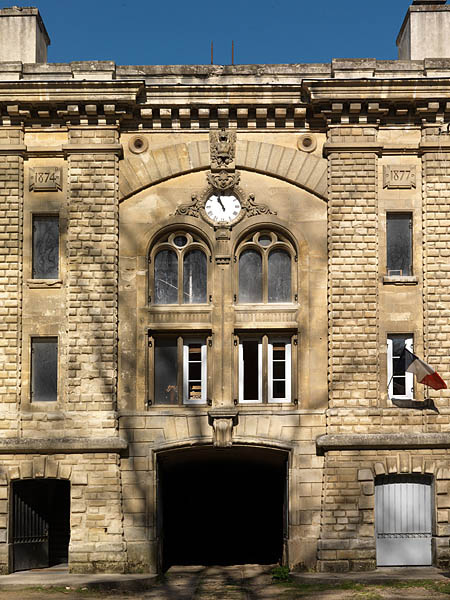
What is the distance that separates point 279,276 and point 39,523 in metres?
8.82

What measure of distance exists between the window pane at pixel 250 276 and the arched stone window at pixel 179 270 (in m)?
0.92

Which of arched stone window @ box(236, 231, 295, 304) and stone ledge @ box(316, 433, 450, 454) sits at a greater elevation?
arched stone window @ box(236, 231, 295, 304)

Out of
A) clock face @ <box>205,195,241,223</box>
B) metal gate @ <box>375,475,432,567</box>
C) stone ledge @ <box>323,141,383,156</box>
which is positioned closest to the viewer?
metal gate @ <box>375,475,432,567</box>

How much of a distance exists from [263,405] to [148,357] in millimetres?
3122

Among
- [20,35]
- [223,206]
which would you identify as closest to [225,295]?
[223,206]

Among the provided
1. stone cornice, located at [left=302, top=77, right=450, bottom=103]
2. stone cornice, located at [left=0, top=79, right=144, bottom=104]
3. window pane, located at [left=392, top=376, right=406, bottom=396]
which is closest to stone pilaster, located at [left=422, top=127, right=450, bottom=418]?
window pane, located at [left=392, top=376, right=406, bottom=396]

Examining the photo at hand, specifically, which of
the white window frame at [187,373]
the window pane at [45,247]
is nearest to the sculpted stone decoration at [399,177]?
the white window frame at [187,373]

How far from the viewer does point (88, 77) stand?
933 inches

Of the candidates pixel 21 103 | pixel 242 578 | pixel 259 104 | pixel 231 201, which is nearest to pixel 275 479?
pixel 242 578

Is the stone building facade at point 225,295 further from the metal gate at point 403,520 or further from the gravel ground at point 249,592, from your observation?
the gravel ground at point 249,592

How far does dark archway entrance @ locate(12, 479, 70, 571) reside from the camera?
23.3m

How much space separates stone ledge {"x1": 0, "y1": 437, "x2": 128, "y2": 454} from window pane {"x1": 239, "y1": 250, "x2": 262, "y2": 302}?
189 inches

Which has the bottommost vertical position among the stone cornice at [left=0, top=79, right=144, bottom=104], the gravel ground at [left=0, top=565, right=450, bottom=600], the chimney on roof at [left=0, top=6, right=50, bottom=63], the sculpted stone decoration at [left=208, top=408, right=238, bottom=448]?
the gravel ground at [left=0, top=565, right=450, bottom=600]

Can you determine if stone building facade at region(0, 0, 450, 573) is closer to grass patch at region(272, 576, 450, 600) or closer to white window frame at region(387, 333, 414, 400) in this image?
white window frame at region(387, 333, 414, 400)
